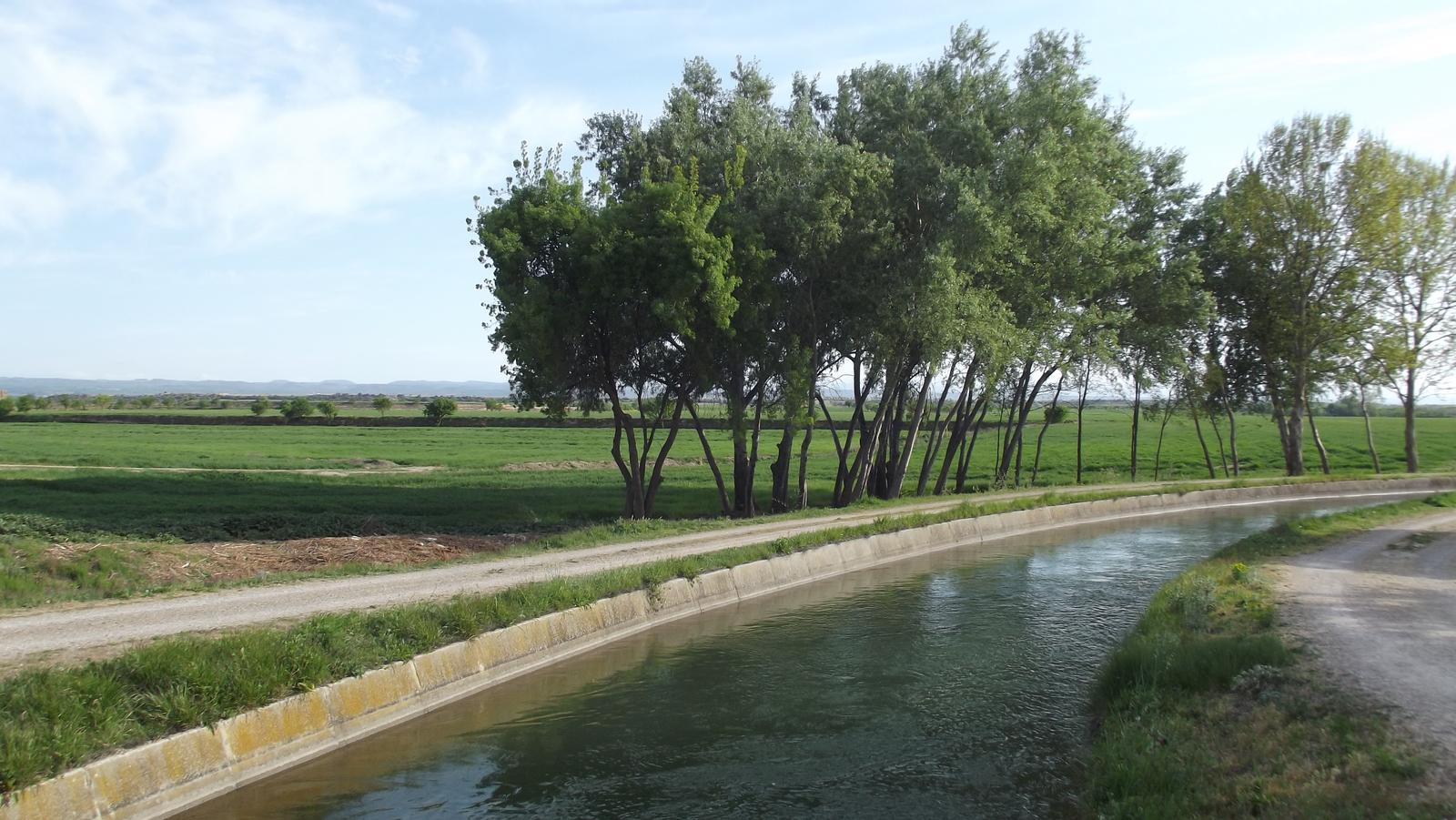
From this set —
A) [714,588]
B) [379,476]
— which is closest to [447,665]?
[714,588]

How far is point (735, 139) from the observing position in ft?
102

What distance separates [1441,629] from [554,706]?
11.1 m

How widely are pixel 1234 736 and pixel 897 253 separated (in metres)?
23.4

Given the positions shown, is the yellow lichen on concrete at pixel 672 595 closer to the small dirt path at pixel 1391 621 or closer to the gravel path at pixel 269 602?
the gravel path at pixel 269 602

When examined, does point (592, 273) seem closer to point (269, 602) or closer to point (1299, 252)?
point (269, 602)

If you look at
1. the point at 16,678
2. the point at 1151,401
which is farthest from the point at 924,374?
the point at 16,678

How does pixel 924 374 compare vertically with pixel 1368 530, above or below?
above

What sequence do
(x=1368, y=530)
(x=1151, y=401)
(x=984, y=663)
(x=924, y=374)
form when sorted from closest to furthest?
(x=984, y=663), (x=1368, y=530), (x=924, y=374), (x=1151, y=401)

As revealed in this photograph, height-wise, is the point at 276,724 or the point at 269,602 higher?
the point at 269,602

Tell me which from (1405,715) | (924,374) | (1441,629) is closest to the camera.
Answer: (1405,715)

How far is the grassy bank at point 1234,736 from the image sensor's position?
750cm

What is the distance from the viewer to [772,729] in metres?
11.5

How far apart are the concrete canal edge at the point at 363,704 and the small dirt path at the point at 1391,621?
9.34 metres

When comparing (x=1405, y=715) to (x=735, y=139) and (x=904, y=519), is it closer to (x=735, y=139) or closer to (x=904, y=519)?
(x=904, y=519)
